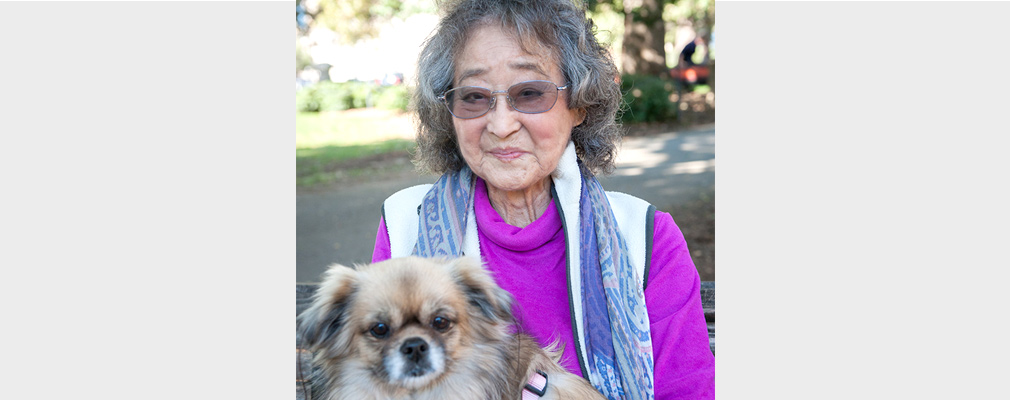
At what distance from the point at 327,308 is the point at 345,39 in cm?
397

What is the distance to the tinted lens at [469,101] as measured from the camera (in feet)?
7.90

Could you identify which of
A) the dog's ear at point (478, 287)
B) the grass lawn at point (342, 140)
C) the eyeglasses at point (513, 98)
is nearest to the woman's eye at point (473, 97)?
the eyeglasses at point (513, 98)

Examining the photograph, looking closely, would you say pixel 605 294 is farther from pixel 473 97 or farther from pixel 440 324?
pixel 473 97

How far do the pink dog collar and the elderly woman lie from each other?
18 cm

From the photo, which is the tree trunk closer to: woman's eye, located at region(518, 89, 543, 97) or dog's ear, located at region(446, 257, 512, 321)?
woman's eye, located at region(518, 89, 543, 97)

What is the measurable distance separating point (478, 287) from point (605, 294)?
54 centimetres

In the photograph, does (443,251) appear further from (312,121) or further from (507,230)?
(312,121)

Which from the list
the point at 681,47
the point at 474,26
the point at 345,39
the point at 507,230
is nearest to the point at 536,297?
the point at 507,230

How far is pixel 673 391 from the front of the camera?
248cm

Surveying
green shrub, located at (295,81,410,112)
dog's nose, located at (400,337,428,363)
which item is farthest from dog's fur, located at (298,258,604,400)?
green shrub, located at (295,81,410,112)

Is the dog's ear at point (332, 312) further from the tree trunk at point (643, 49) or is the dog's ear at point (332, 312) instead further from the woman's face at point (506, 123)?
the tree trunk at point (643, 49)

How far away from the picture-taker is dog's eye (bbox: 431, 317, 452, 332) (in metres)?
1.97

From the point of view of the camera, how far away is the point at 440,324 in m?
1.99

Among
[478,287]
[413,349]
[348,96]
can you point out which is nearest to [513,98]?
[478,287]
